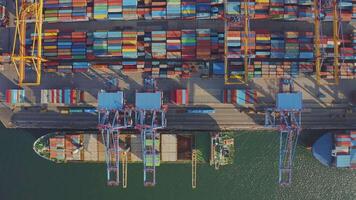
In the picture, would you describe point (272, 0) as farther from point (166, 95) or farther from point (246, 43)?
point (166, 95)

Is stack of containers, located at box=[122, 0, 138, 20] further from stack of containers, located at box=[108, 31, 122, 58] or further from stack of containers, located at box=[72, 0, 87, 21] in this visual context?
stack of containers, located at box=[72, 0, 87, 21]

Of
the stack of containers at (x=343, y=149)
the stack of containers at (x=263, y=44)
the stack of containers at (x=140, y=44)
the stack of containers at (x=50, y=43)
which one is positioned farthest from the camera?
the stack of containers at (x=50, y=43)

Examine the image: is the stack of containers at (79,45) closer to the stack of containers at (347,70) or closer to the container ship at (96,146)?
the container ship at (96,146)

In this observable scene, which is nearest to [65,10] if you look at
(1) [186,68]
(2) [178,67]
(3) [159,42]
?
(3) [159,42]

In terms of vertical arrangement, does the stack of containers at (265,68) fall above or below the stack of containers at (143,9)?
below

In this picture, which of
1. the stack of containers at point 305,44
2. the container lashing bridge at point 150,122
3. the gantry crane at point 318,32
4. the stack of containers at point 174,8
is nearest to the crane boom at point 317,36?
the gantry crane at point 318,32

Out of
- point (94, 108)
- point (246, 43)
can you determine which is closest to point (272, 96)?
point (246, 43)

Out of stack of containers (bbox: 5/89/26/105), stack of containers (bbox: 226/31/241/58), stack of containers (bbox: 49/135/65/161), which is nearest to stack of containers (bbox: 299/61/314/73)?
stack of containers (bbox: 226/31/241/58)
